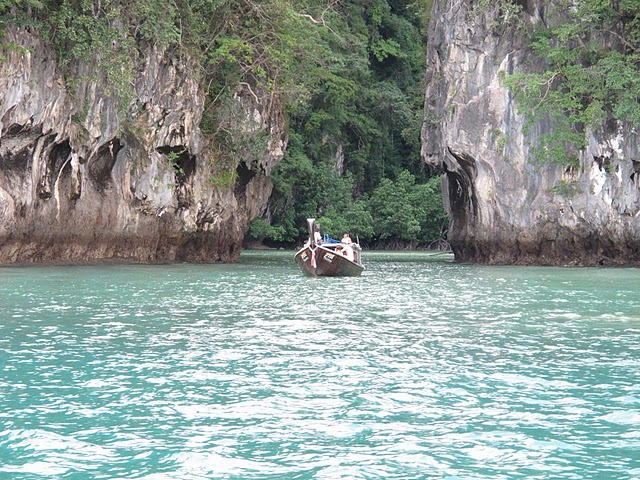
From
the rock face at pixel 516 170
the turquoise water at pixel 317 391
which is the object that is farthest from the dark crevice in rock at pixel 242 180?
the turquoise water at pixel 317 391

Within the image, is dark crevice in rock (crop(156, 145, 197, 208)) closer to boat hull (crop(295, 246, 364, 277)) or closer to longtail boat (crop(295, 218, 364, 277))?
longtail boat (crop(295, 218, 364, 277))

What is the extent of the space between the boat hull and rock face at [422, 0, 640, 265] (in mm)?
10325

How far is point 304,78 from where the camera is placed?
36.0 m

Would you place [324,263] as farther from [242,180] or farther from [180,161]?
[242,180]

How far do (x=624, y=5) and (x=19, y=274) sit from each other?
831 inches

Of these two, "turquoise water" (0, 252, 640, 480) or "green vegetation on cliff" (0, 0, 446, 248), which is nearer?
"turquoise water" (0, 252, 640, 480)

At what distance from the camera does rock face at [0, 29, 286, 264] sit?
25.4 meters

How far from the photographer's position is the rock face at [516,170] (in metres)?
31.1

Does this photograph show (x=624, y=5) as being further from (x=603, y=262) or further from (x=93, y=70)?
(x=93, y=70)

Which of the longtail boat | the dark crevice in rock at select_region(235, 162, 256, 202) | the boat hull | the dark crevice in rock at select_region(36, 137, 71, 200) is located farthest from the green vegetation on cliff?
the boat hull

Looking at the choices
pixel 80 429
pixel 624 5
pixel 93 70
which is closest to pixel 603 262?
pixel 624 5

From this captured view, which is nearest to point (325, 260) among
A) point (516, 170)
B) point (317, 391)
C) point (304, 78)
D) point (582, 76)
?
point (516, 170)

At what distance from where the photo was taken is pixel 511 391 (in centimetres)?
741

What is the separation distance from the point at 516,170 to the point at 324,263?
11659mm
